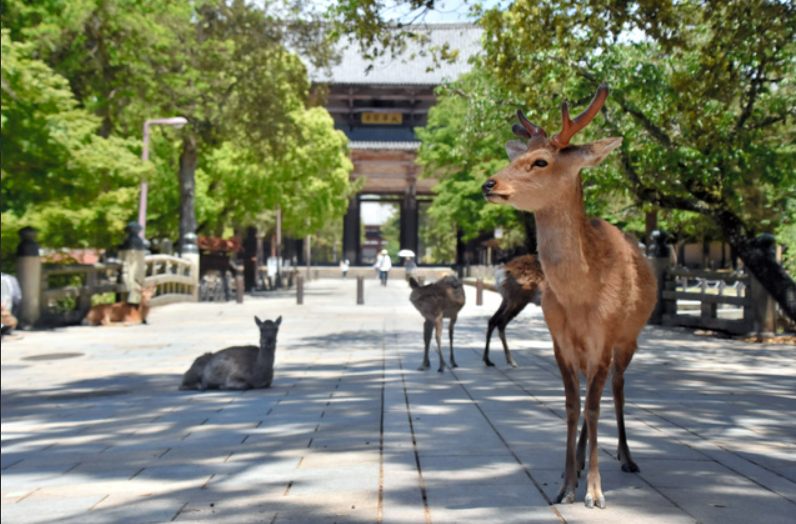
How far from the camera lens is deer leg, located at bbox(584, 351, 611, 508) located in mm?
3996

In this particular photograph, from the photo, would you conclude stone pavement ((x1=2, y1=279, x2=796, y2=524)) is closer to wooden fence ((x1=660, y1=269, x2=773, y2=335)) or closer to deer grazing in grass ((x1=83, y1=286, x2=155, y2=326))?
wooden fence ((x1=660, y1=269, x2=773, y2=335))

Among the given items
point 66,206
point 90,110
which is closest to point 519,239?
Answer: point 90,110

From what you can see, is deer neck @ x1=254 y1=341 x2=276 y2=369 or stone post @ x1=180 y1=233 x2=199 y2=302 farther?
stone post @ x1=180 y1=233 x2=199 y2=302

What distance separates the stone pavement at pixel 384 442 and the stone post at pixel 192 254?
15.2 meters

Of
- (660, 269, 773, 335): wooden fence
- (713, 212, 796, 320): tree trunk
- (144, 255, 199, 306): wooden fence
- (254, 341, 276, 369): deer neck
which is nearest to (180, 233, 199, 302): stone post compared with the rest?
(144, 255, 199, 306): wooden fence

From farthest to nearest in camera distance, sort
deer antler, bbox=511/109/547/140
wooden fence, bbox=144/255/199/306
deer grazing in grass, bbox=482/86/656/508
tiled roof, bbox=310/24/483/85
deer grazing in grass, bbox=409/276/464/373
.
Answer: tiled roof, bbox=310/24/483/85, wooden fence, bbox=144/255/199/306, deer grazing in grass, bbox=409/276/464/373, deer antler, bbox=511/109/547/140, deer grazing in grass, bbox=482/86/656/508

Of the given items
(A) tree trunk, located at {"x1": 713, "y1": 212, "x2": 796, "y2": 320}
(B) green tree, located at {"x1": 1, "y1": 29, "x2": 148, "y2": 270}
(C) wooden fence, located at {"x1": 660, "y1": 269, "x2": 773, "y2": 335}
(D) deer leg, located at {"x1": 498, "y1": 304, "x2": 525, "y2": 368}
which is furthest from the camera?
(B) green tree, located at {"x1": 1, "y1": 29, "x2": 148, "y2": 270}

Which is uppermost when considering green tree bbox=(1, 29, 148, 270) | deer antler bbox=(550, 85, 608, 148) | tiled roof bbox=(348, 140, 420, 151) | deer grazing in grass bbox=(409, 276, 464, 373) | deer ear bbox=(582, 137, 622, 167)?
tiled roof bbox=(348, 140, 420, 151)

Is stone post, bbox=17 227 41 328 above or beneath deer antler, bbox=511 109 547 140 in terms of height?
beneath

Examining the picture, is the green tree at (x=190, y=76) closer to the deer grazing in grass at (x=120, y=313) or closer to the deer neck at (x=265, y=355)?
the deer grazing in grass at (x=120, y=313)

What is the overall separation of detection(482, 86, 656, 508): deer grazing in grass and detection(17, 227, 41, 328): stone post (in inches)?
567

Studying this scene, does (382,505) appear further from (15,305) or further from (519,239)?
(519,239)

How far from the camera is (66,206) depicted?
15789 mm

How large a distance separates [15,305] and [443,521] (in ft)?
45.3
